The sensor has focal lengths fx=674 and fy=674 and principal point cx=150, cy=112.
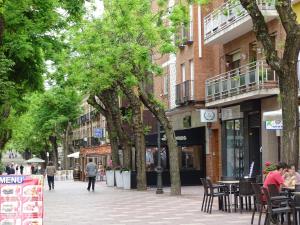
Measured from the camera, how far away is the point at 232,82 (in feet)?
104

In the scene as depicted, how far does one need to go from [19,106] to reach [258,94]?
10679mm

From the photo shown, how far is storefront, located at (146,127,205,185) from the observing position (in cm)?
3806

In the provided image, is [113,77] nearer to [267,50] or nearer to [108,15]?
[108,15]

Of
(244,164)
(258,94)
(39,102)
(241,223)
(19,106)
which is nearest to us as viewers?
(241,223)

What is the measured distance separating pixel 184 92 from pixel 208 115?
106 inches

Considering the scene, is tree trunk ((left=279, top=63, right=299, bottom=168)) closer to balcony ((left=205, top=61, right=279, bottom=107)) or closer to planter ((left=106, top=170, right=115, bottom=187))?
balcony ((left=205, top=61, right=279, bottom=107))

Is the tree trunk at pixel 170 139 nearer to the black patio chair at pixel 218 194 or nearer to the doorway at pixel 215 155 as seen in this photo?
the black patio chair at pixel 218 194

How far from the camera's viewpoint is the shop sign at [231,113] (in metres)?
32.7

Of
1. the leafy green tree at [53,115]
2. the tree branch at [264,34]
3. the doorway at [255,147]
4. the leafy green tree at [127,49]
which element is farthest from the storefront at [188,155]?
the leafy green tree at [53,115]

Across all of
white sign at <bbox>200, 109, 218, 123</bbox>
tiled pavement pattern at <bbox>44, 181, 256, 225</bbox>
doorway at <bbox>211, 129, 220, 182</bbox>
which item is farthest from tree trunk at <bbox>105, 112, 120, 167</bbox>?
tiled pavement pattern at <bbox>44, 181, 256, 225</bbox>

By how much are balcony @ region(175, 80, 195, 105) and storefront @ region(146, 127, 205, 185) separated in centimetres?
189

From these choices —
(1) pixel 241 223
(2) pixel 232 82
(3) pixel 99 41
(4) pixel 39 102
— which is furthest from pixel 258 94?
(4) pixel 39 102

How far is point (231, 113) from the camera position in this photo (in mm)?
33781

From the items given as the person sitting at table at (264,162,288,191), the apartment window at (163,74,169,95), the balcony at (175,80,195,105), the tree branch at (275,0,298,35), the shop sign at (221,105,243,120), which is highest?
the apartment window at (163,74,169,95)
